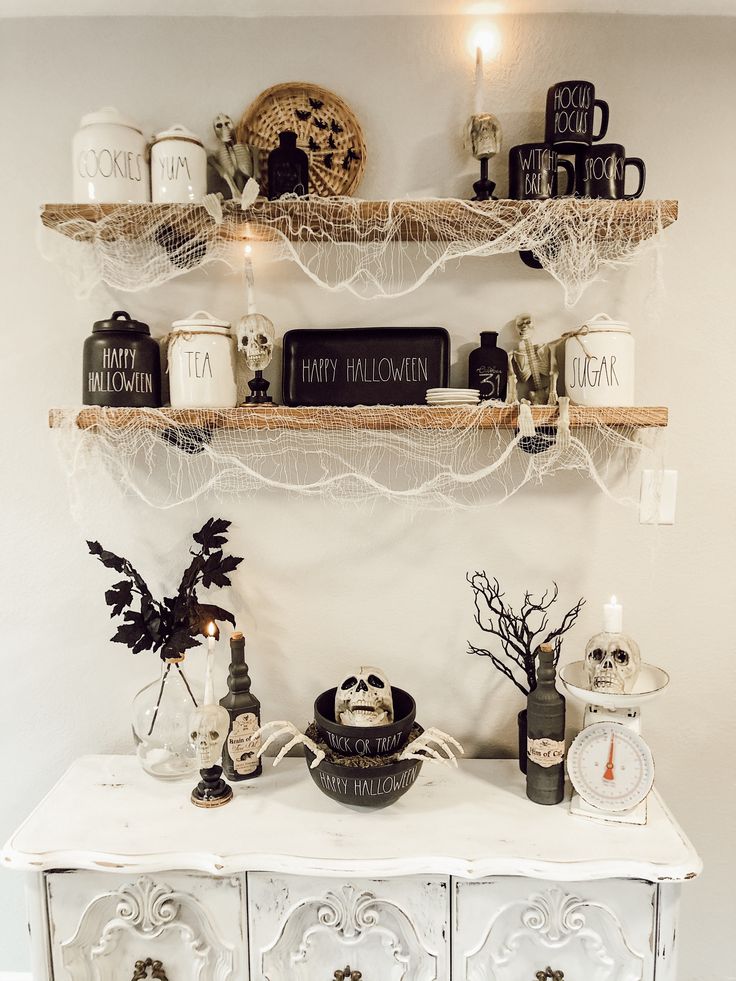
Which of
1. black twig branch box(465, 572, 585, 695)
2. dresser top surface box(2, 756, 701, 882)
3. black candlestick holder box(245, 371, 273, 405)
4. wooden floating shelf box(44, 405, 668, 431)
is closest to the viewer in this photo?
dresser top surface box(2, 756, 701, 882)

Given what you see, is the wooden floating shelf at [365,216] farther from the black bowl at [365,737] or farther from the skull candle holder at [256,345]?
the black bowl at [365,737]

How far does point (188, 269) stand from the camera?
1.33 meters

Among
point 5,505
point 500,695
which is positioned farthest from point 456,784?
point 5,505

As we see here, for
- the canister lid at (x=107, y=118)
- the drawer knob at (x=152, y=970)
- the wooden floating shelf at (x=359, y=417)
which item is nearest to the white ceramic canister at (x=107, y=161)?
the canister lid at (x=107, y=118)

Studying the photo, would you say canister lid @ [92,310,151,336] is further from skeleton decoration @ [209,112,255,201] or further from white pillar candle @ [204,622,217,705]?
white pillar candle @ [204,622,217,705]

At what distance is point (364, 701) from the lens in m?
1.25

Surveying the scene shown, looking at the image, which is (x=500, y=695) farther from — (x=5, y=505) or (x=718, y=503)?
(x=5, y=505)

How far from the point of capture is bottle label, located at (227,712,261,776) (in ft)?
4.28

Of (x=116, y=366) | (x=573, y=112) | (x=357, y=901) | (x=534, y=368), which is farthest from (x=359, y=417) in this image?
(x=357, y=901)

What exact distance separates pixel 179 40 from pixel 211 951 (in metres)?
1.72

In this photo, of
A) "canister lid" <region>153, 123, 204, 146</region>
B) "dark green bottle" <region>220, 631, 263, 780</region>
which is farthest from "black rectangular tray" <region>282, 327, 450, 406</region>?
"dark green bottle" <region>220, 631, 263, 780</region>

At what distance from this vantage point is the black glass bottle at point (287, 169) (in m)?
1.23

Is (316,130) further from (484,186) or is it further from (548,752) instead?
(548,752)

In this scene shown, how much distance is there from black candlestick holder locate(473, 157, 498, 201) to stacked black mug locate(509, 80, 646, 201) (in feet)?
0.15
